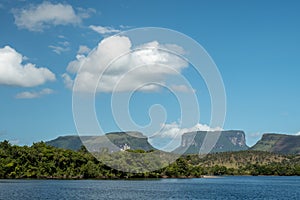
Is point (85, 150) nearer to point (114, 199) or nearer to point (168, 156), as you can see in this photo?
point (168, 156)

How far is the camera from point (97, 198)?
76.4 metres

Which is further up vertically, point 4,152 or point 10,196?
point 4,152

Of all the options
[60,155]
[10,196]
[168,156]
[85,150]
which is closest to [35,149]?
[60,155]

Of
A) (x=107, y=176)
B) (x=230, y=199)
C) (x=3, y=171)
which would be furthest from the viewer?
(x=107, y=176)

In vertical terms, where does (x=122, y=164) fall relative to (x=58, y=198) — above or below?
above

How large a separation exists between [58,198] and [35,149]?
88.6 meters

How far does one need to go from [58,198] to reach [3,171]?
83.2 meters

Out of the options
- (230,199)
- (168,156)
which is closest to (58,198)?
(230,199)

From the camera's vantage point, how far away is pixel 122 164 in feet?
518

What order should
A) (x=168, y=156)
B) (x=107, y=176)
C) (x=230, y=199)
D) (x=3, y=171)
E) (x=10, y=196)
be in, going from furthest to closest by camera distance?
1. (x=168, y=156)
2. (x=107, y=176)
3. (x=3, y=171)
4. (x=230, y=199)
5. (x=10, y=196)

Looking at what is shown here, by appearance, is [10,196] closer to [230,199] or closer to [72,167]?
[230,199]

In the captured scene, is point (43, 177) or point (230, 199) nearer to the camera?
point (230, 199)

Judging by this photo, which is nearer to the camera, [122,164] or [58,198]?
[58,198]

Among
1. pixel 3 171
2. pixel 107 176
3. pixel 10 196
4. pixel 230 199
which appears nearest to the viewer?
pixel 10 196
